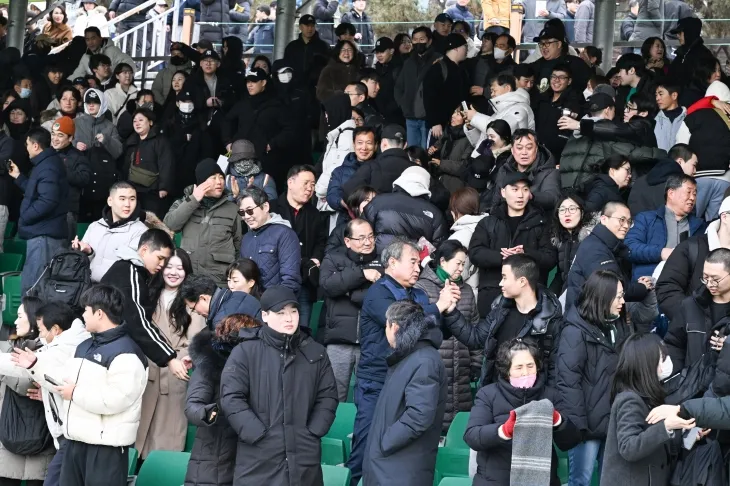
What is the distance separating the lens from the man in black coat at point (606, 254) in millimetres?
8969

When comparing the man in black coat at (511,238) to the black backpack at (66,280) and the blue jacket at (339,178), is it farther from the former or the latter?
the black backpack at (66,280)

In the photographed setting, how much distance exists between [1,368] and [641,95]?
6322mm

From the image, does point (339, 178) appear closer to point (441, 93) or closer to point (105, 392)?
point (441, 93)

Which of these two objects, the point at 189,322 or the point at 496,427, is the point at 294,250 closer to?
the point at 189,322

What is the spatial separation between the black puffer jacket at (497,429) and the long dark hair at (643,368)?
641mm

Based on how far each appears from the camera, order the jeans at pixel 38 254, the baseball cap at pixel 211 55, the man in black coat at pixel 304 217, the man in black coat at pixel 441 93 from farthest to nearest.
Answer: the baseball cap at pixel 211 55
the man in black coat at pixel 441 93
the jeans at pixel 38 254
the man in black coat at pixel 304 217

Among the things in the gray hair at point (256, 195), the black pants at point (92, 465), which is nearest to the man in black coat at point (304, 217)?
the gray hair at point (256, 195)

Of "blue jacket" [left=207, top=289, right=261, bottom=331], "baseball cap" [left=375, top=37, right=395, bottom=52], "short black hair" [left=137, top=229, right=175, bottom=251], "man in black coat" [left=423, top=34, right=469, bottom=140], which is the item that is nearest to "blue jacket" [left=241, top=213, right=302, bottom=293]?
"short black hair" [left=137, top=229, right=175, bottom=251]

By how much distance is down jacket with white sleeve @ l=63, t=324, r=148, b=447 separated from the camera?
7750mm

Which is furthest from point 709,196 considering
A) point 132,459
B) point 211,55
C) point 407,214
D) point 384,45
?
point 211,55

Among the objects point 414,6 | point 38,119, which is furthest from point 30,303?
point 414,6

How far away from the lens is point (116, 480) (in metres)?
7.81

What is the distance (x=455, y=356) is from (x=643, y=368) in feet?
8.75

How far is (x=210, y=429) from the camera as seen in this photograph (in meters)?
7.57
